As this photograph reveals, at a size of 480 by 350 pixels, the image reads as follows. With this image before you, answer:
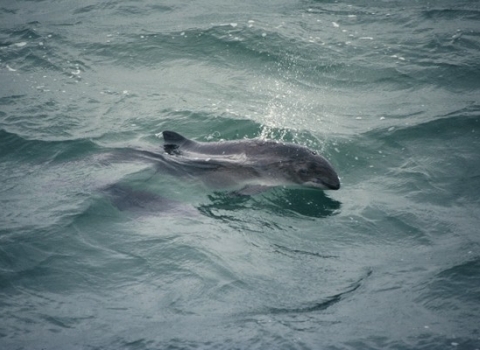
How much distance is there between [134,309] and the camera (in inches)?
291

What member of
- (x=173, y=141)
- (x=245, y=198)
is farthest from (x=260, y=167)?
(x=173, y=141)

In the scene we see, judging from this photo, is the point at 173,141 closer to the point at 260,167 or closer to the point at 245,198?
the point at 260,167

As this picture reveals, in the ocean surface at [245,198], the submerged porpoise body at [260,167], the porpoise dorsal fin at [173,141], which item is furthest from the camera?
the porpoise dorsal fin at [173,141]

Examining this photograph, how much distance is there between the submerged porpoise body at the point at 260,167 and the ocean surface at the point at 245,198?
0.25m

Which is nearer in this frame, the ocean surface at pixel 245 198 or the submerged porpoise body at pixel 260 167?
the ocean surface at pixel 245 198

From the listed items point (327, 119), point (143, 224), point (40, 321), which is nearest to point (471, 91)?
point (327, 119)

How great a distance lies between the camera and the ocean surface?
722cm

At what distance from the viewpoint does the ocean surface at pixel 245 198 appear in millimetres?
7223

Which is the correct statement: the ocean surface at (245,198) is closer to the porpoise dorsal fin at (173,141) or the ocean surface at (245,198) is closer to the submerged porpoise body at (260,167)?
the submerged porpoise body at (260,167)

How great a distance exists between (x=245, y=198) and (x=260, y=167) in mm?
653

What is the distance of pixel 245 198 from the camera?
10242 mm

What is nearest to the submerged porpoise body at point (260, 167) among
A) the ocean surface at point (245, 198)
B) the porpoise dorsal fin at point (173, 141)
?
the ocean surface at point (245, 198)

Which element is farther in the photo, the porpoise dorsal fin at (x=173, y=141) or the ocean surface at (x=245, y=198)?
the porpoise dorsal fin at (x=173, y=141)

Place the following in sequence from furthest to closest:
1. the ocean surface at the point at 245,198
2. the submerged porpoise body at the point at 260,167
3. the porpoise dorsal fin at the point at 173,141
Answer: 1. the porpoise dorsal fin at the point at 173,141
2. the submerged porpoise body at the point at 260,167
3. the ocean surface at the point at 245,198
